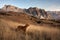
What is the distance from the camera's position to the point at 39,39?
352 inches

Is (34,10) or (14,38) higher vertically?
(14,38)

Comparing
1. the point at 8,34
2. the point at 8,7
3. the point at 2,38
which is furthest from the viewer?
the point at 8,7

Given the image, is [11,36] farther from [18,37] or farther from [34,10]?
[34,10]

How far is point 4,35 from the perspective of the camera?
8.47 m

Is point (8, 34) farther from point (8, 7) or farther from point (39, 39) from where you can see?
point (8, 7)

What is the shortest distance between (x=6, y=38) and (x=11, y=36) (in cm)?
44

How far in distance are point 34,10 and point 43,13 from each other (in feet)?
27.0

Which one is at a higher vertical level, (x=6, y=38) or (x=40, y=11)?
(x=6, y=38)

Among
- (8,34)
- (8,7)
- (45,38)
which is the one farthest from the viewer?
(8,7)

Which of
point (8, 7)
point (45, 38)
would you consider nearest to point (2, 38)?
point (45, 38)

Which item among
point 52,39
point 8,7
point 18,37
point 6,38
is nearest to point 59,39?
point 52,39

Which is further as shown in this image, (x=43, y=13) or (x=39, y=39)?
(x=43, y=13)

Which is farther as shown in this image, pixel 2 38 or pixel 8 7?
pixel 8 7

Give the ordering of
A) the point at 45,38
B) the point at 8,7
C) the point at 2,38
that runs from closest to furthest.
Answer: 1. the point at 2,38
2. the point at 45,38
3. the point at 8,7
